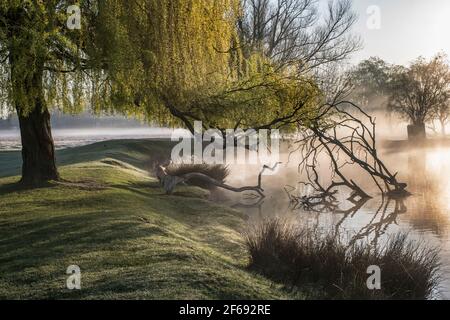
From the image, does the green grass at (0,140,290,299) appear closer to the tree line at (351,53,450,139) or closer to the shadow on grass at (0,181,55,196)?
the shadow on grass at (0,181,55,196)

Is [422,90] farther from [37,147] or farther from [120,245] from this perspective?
[120,245]

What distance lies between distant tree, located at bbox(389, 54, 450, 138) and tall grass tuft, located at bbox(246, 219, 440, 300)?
150 feet

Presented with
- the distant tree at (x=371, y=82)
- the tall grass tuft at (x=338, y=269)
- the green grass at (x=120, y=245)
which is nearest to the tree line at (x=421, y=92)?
the distant tree at (x=371, y=82)

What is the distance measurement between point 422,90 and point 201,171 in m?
37.0

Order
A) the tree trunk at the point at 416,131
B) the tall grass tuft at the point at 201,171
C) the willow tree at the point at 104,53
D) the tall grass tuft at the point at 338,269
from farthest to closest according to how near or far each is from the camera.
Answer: the tree trunk at the point at 416,131, the tall grass tuft at the point at 201,171, the willow tree at the point at 104,53, the tall grass tuft at the point at 338,269

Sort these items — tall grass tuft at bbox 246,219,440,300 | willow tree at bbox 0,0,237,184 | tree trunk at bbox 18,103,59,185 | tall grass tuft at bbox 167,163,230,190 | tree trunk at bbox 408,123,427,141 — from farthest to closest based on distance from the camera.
A: tree trunk at bbox 408,123,427,141
tall grass tuft at bbox 167,163,230,190
tree trunk at bbox 18,103,59,185
willow tree at bbox 0,0,237,184
tall grass tuft at bbox 246,219,440,300

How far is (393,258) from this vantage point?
8.68m

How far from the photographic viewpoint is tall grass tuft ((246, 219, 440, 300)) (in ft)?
26.6

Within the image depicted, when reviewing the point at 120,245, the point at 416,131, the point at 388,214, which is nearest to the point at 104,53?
Answer: the point at 120,245

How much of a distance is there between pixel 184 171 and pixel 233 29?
7.93 metres

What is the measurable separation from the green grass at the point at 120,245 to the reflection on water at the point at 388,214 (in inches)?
96.2

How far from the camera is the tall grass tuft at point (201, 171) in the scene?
2153 cm

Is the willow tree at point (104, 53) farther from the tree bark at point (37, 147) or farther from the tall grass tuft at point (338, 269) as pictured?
the tall grass tuft at point (338, 269)

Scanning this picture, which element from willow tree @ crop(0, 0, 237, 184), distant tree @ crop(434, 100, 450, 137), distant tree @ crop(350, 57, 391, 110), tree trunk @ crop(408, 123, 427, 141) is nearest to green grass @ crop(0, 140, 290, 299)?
willow tree @ crop(0, 0, 237, 184)
